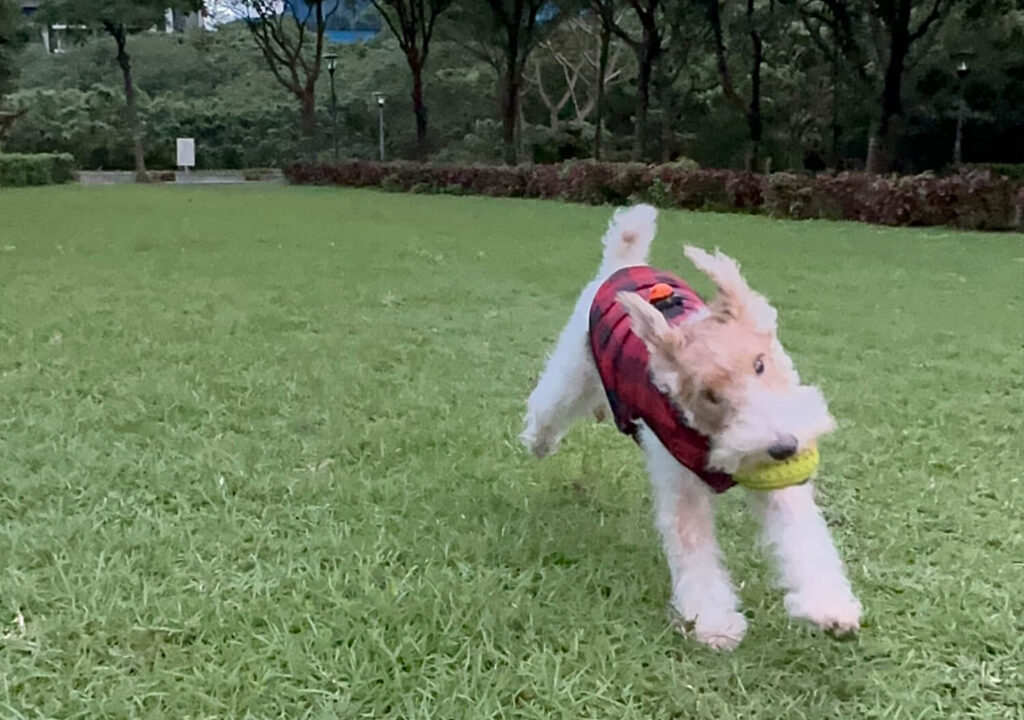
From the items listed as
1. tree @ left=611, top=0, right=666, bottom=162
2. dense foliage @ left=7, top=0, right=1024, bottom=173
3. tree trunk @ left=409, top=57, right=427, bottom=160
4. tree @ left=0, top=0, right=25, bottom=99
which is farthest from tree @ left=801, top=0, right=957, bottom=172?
tree @ left=0, top=0, right=25, bottom=99

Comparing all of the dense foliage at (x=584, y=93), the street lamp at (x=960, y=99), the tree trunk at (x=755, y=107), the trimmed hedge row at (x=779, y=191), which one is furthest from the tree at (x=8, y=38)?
the street lamp at (x=960, y=99)

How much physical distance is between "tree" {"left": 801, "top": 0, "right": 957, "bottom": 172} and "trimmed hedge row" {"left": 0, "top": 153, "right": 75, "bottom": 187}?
59.8 ft

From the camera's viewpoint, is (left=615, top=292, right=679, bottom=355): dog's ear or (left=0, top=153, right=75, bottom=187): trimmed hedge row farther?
(left=0, top=153, right=75, bottom=187): trimmed hedge row

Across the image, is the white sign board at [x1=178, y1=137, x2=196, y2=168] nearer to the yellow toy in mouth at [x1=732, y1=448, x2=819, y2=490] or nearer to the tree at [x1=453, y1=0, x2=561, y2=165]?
the tree at [x1=453, y1=0, x2=561, y2=165]

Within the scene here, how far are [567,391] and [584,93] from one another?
105 ft

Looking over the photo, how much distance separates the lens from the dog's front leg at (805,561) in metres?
1.89

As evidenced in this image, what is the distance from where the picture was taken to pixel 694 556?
84.9 inches

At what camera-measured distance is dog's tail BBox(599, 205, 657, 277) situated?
301cm

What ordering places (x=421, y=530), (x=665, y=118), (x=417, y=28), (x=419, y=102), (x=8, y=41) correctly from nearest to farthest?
(x=421, y=530) < (x=665, y=118) < (x=8, y=41) < (x=419, y=102) < (x=417, y=28)

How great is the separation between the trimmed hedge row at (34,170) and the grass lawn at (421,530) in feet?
67.6

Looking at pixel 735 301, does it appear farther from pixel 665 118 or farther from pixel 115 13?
pixel 115 13

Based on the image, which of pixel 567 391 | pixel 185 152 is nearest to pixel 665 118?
pixel 185 152

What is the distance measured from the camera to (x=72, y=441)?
3.21 m

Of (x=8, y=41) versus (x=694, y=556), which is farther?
(x=8, y=41)
